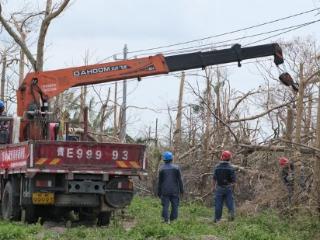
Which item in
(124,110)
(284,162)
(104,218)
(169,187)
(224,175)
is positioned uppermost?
(124,110)

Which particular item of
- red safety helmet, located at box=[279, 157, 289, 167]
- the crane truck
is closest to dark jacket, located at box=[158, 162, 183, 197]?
the crane truck

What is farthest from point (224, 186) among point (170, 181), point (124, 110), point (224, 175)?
point (124, 110)

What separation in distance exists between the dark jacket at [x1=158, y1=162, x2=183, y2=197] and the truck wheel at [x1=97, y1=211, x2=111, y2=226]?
1342mm

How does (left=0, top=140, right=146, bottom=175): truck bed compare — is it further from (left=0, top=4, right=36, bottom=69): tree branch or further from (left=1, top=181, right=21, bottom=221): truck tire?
(left=0, top=4, right=36, bottom=69): tree branch

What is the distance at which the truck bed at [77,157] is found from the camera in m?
15.3

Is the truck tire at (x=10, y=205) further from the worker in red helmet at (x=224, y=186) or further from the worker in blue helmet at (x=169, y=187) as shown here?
the worker in red helmet at (x=224, y=186)

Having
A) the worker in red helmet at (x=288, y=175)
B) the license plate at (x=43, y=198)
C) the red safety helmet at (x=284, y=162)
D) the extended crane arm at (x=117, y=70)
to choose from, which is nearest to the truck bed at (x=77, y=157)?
the license plate at (x=43, y=198)

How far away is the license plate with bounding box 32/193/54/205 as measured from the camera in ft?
→ 50.6

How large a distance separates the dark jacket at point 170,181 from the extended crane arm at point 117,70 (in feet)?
8.89

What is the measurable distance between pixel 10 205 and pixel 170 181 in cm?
364

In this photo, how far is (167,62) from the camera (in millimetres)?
18250

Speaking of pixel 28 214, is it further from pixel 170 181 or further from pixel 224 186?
pixel 224 186

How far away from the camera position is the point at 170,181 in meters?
16.7

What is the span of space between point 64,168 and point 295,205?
5687mm
